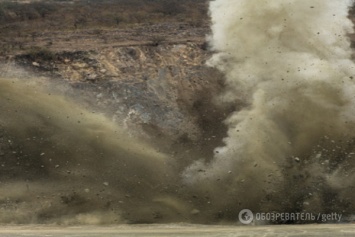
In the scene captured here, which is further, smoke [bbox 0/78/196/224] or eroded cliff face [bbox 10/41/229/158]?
eroded cliff face [bbox 10/41/229/158]

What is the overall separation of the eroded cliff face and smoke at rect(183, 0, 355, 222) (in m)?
1.07

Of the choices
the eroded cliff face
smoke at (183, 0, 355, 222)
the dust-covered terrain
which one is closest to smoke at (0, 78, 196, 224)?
the dust-covered terrain

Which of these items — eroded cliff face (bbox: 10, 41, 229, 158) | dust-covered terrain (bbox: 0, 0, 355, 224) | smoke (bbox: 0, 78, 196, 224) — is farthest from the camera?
eroded cliff face (bbox: 10, 41, 229, 158)

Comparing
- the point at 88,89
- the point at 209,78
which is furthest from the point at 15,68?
the point at 209,78

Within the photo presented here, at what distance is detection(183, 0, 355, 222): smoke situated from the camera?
22.2 metres

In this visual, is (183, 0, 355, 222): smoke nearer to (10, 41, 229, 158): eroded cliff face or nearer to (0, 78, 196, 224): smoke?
(10, 41, 229, 158): eroded cliff face

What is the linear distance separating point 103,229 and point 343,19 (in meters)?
20.2

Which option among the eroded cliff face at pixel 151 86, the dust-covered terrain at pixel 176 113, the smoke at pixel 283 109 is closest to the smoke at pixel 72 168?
the dust-covered terrain at pixel 176 113

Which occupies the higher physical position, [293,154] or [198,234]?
[293,154]

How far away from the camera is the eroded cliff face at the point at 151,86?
992 inches

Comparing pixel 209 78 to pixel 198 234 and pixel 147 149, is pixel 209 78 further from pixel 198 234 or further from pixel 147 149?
pixel 198 234

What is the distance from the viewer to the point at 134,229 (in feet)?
66.7

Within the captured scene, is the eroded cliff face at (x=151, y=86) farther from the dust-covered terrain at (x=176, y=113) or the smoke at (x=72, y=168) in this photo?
the smoke at (x=72, y=168)

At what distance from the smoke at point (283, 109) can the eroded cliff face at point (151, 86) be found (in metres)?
1.07
